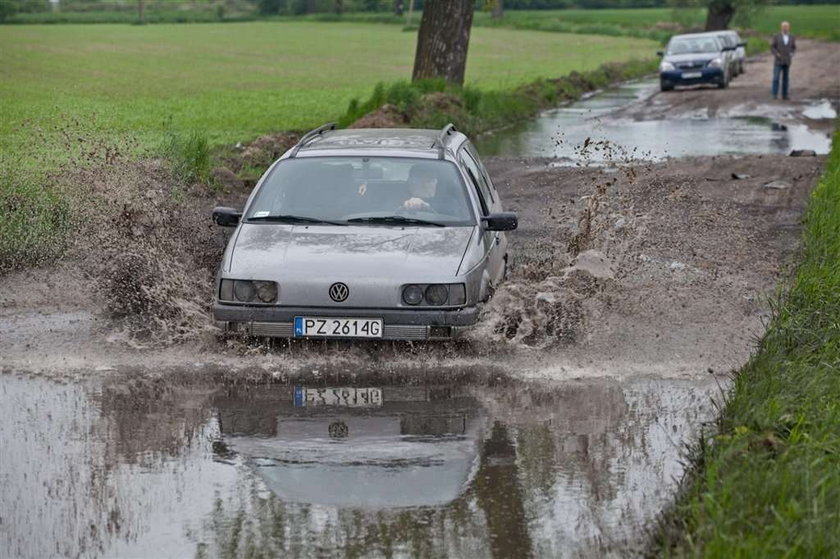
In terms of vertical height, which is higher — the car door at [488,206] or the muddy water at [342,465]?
the car door at [488,206]

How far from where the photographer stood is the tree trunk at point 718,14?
254ft

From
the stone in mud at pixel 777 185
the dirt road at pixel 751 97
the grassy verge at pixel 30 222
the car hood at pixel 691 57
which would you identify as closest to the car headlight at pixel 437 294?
→ the grassy verge at pixel 30 222

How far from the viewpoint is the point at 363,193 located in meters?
11.1

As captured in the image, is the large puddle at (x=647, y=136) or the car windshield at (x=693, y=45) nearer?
the large puddle at (x=647, y=136)

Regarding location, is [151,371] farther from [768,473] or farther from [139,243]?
[768,473]

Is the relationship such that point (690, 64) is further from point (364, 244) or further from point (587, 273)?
point (364, 244)

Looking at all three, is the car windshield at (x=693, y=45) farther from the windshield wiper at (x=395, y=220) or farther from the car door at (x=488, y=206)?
the windshield wiper at (x=395, y=220)

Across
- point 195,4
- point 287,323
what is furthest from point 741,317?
point 195,4

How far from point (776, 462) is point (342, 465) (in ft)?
7.77

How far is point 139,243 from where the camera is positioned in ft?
40.1

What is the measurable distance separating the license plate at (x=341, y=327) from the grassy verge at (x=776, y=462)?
2.46 m

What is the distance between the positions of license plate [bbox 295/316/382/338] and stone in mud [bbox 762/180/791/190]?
37.2ft

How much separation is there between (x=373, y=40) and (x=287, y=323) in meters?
74.5

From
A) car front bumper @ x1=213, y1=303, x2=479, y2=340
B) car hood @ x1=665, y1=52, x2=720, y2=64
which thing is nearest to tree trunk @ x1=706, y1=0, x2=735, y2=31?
car hood @ x1=665, y1=52, x2=720, y2=64
